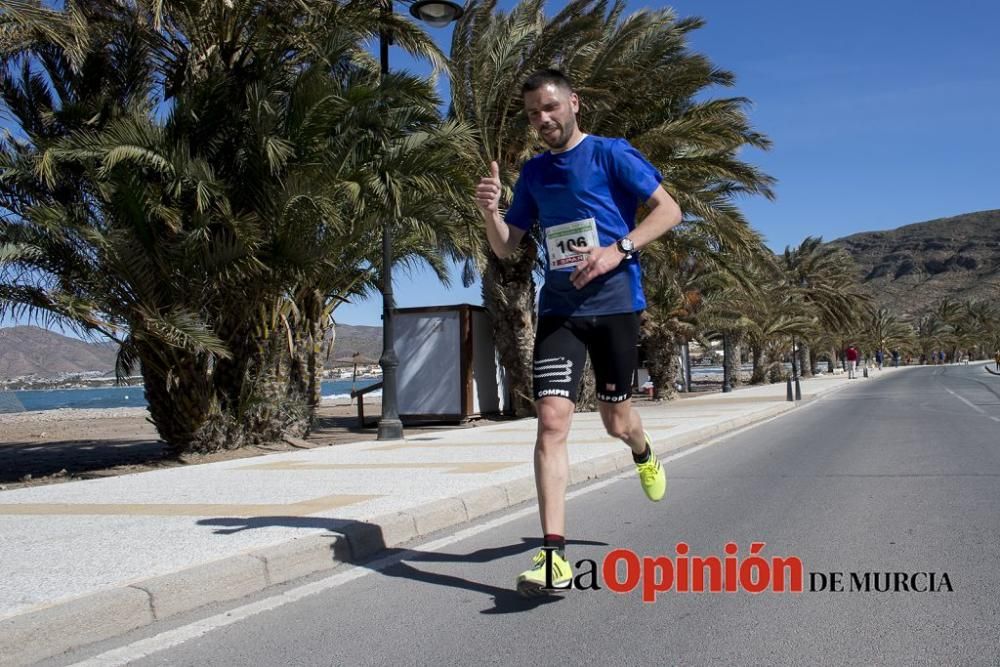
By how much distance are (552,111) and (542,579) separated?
2.06 m

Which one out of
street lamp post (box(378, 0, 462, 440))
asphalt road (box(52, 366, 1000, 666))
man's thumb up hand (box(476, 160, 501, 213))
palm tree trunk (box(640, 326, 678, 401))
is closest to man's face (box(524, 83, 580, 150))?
man's thumb up hand (box(476, 160, 501, 213))

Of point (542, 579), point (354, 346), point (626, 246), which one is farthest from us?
point (354, 346)

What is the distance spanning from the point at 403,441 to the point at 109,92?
6.28 metres

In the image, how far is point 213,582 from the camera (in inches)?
166

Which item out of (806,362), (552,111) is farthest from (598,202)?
(806,362)

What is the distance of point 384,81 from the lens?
38.0 feet

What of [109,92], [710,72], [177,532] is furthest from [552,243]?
[710,72]

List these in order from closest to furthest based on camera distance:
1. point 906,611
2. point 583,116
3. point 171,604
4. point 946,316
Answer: point 906,611 → point 171,604 → point 583,116 → point 946,316

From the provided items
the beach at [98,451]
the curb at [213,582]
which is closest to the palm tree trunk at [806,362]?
the beach at [98,451]

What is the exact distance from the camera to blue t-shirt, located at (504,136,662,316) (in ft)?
13.5

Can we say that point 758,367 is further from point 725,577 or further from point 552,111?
point 552,111

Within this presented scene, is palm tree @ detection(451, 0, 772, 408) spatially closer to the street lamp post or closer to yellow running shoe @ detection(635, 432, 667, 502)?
the street lamp post

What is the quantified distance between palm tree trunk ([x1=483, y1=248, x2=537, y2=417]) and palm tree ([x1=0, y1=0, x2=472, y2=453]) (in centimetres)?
469

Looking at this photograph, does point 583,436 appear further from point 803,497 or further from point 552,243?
point 552,243
